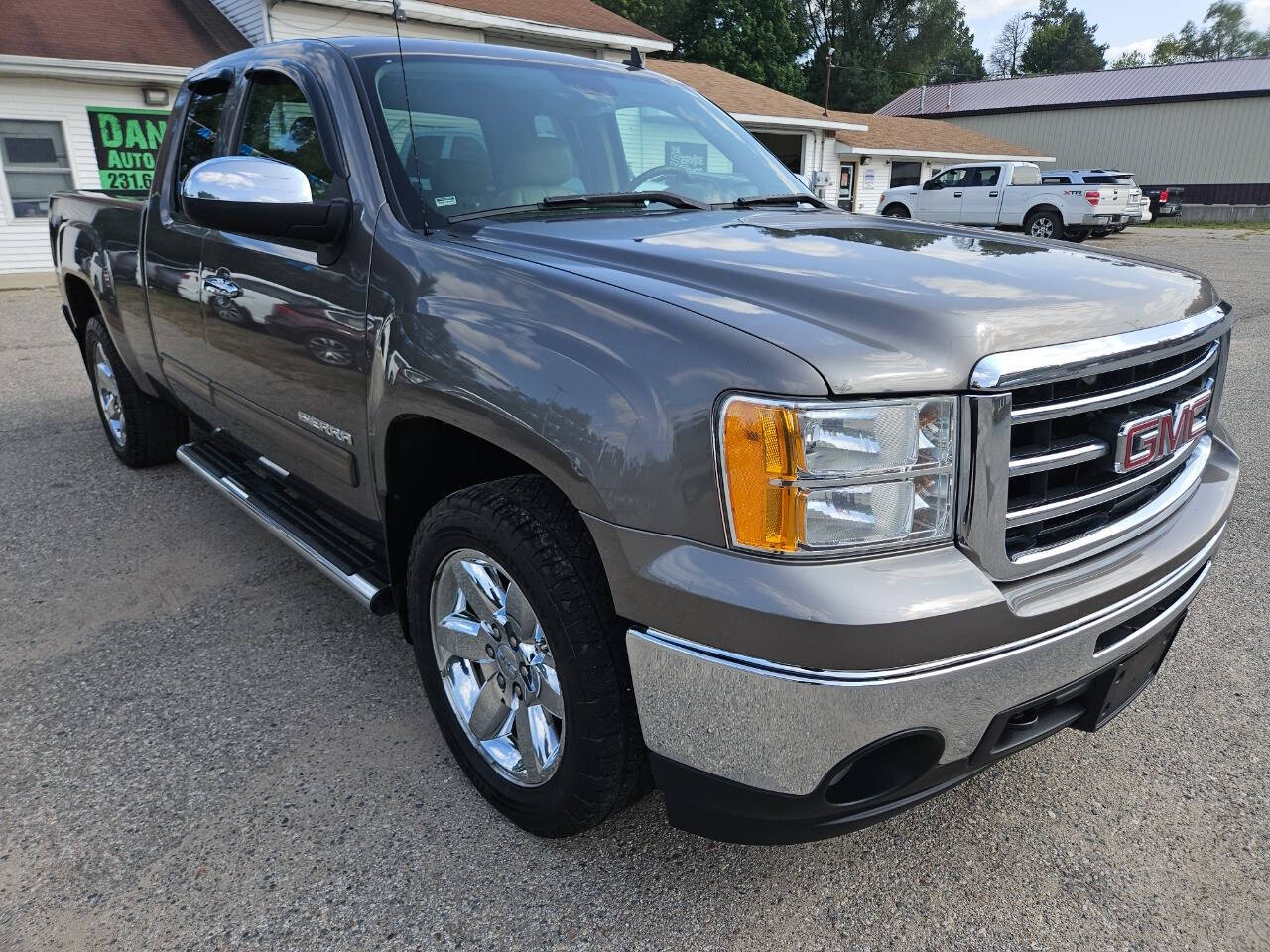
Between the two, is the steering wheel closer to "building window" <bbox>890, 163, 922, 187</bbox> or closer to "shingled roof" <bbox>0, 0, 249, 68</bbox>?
"shingled roof" <bbox>0, 0, 249, 68</bbox>

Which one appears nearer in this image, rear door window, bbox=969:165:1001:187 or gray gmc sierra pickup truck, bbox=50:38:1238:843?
gray gmc sierra pickup truck, bbox=50:38:1238:843

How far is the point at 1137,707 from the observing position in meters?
2.82

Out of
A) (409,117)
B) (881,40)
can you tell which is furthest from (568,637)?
(881,40)

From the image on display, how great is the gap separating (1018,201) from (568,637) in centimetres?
2368

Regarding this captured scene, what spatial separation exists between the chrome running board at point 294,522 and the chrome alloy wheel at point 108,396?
3.87 ft

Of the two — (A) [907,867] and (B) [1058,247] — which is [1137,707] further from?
(B) [1058,247]

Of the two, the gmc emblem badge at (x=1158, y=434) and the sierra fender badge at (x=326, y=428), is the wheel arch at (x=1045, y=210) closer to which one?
the gmc emblem badge at (x=1158, y=434)

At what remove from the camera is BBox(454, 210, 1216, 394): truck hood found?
1.61 metres

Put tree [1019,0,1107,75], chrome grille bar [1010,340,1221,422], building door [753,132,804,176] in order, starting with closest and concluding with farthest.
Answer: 1. chrome grille bar [1010,340,1221,422]
2. building door [753,132,804,176]
3. tree [1019,0,1107,75]

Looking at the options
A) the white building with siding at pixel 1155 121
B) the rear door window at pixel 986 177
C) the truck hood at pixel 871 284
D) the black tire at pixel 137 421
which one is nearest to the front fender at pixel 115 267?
the black tire at pixel 137 421

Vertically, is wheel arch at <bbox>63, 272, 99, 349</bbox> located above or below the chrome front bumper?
above

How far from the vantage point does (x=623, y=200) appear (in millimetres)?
2748

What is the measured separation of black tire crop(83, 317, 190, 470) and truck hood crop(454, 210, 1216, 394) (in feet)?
10.4

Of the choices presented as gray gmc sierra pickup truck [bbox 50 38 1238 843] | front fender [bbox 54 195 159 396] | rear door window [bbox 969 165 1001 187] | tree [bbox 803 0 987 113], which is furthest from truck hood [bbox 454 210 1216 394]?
tree [bbox 803 0 987 113]
